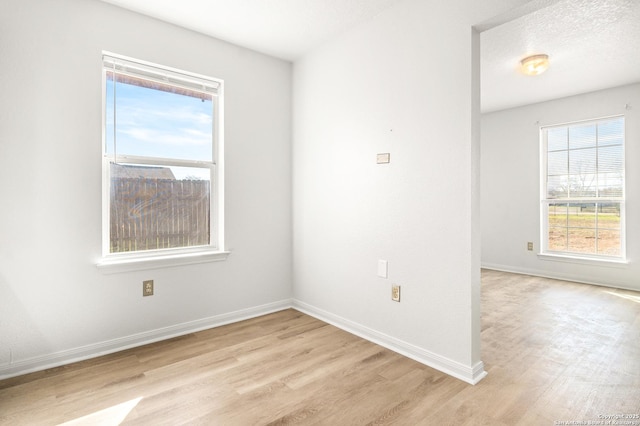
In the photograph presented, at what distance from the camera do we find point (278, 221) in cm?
343

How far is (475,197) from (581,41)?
2240 mm

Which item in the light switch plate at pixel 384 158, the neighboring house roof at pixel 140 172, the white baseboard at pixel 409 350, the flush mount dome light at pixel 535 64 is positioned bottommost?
the white baseboard at pixel 409 350

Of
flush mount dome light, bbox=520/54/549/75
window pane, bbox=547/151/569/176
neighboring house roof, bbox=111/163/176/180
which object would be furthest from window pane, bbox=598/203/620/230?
neighboring house roof, bbox=111/163/176/180

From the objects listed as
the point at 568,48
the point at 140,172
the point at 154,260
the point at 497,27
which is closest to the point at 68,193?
the point at 140,172

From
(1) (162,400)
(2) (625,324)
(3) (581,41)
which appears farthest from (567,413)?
(3) (581,41)

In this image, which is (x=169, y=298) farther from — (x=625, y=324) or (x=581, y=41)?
(x=581, y=41)

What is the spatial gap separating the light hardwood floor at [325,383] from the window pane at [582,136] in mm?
2787

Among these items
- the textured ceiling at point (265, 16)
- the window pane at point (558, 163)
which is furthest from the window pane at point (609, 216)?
the textured ceiling at point (265, 16)

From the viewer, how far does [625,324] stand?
3.01m

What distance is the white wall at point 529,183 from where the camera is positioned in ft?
13.9

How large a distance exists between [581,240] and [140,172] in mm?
5709

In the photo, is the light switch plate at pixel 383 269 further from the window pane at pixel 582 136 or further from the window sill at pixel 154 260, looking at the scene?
the window pane at pixel 582 136

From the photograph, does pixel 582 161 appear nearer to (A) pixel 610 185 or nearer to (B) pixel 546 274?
(A) pixel 610 185

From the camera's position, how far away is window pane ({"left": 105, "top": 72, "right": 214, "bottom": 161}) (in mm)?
2559
